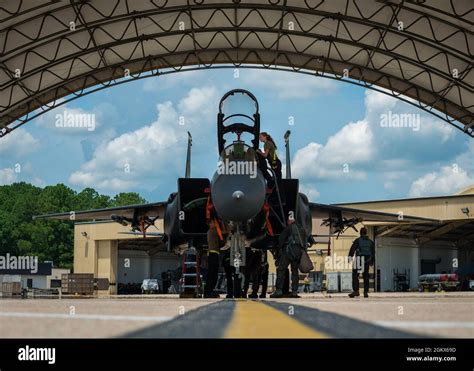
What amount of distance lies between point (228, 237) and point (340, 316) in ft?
18.9

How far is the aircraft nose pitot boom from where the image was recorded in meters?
8.91

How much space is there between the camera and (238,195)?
886cm

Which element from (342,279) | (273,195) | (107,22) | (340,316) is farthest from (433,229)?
(340,316)

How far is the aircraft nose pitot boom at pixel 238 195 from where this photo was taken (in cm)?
891

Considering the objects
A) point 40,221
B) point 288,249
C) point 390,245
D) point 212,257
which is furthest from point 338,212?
point 40,221

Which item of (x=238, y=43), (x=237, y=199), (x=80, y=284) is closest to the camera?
(x=237, y=199)

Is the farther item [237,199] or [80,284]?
[80,284]

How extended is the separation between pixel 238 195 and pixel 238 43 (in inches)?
518

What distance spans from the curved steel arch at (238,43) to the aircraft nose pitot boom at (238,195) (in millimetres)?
10171

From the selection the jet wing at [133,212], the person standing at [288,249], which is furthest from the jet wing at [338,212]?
the person standing at [288,249]

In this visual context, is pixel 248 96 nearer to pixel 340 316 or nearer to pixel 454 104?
pixel 340 316

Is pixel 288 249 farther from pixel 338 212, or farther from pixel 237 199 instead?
pixel 338 212

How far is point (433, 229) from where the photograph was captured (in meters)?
41.9

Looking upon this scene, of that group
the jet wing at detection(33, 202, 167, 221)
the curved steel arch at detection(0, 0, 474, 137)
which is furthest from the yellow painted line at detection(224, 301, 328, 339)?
A: the curved steel arch at detection(0, 0, 474, 137)
